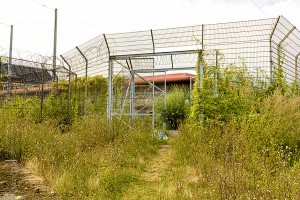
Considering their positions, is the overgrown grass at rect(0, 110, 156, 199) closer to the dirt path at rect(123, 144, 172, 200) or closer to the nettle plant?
the dirt path at rect(123, 144, 172, 200)

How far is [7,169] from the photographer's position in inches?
215

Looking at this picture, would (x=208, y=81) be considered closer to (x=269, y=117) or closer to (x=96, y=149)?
(x=269, y=117)

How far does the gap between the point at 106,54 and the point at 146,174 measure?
597 centimetres

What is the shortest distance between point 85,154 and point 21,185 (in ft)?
4.23

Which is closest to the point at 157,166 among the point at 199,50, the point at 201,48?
the point at 199,50

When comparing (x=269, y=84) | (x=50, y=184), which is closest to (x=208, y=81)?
(x=269, y=84)

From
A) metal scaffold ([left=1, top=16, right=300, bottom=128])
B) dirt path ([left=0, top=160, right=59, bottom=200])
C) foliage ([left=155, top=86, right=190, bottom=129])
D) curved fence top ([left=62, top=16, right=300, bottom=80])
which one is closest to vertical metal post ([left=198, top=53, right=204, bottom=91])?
metal scaffold ([left=1, top=16, right=300, bottom=128])

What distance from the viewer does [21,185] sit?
15.0ft

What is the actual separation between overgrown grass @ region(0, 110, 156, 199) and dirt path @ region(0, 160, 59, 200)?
0.46 ft

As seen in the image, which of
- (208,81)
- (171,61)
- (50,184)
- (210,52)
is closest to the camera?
(50,184)

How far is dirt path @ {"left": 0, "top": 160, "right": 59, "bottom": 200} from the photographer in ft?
13.4

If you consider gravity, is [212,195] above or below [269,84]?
below

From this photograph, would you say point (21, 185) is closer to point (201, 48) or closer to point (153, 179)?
point (153, 179)

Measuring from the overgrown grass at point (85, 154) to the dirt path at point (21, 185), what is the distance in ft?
0.46
